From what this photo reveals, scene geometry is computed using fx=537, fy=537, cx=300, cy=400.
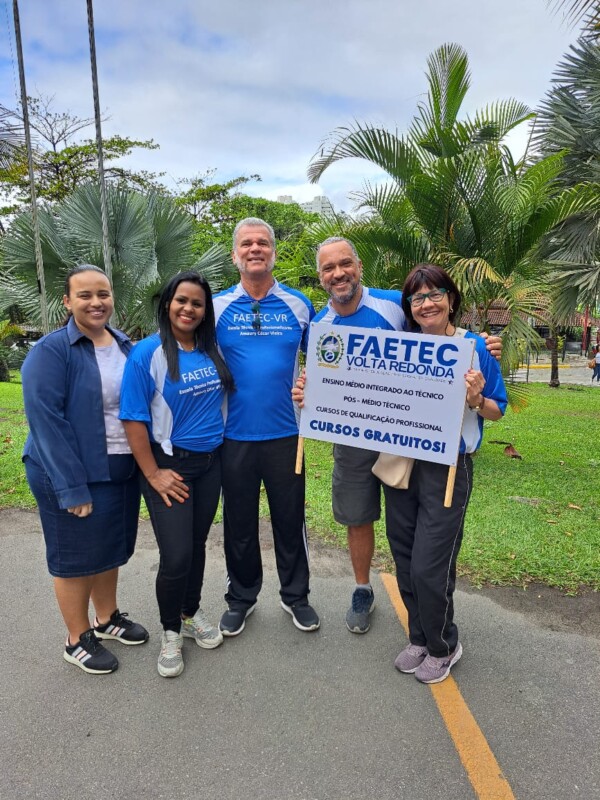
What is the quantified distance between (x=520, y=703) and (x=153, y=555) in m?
2.68

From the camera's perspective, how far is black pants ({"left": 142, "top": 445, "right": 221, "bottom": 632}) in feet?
8.73


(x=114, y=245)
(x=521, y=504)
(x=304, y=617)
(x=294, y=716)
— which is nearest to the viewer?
(x=294, y=716)

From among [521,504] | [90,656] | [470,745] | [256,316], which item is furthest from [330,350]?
[521,504]

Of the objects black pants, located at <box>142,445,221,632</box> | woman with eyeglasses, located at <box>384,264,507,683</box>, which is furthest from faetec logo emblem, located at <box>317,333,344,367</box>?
black pants, located at <box>142,445,221,632</box>

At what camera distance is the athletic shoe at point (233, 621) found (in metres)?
3.04

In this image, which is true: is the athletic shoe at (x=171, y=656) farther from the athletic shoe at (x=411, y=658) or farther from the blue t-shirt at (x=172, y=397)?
the athletic shoe at (x=411, y=658)

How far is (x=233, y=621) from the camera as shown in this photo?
10.1 feet

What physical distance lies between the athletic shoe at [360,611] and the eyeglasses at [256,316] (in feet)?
5.41

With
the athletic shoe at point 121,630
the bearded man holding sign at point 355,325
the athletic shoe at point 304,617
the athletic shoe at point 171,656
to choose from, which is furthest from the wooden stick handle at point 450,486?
the athletic shoe at point 121,630

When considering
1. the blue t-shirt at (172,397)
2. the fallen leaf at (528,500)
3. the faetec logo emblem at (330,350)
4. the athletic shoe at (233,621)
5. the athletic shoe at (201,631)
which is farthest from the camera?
the fallen leaf at (528,500)

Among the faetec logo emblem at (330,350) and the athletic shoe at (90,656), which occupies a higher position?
the faetec logo emblem at (330,350)

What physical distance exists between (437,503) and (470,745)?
995 mm

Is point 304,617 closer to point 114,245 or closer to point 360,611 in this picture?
point 360,611

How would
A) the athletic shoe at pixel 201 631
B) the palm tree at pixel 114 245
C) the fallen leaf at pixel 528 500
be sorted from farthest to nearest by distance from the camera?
1. the palm tree at pixel 114 245
2. the fallen leaf at pixel 528 500
3. the athletic shoe at pixel 201 631
